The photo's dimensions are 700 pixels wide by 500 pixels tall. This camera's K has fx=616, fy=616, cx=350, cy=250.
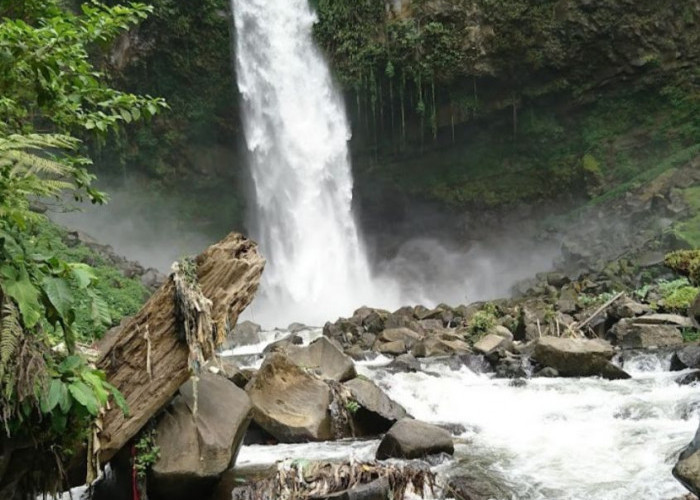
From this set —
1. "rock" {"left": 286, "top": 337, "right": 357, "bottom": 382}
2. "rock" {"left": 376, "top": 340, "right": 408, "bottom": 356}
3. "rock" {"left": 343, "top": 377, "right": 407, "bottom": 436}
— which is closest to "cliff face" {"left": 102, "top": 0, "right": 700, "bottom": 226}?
"rock" {"left": 376, "top": 340, "right": 408, "bottom": 356}

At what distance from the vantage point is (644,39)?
2406 cm

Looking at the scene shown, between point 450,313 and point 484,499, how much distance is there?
461 inches

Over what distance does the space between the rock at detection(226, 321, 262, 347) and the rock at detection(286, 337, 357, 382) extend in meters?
7.17

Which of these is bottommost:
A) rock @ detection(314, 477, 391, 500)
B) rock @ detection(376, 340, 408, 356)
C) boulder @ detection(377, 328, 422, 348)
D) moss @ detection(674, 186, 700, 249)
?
rock @ detection(376, 340, 408, 356)

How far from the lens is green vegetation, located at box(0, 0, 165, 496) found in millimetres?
2904

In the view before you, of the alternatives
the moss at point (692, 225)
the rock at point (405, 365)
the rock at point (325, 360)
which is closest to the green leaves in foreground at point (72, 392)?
the rock at point (325, 360)

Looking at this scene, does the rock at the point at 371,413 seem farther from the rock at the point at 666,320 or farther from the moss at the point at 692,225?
the moss at the point at 692,225

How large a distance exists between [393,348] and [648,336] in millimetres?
4741

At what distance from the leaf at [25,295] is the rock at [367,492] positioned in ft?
6.80

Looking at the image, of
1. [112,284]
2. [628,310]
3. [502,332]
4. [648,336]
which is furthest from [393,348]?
[112,284]

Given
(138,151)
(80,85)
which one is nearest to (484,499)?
(80,85)

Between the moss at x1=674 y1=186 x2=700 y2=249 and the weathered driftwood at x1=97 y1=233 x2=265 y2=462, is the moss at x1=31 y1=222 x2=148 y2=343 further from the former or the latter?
the moss at x1=674 y1=186 x2=700 y2=249

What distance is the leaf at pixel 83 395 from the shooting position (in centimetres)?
300

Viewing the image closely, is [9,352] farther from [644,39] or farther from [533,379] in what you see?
[644,39]
